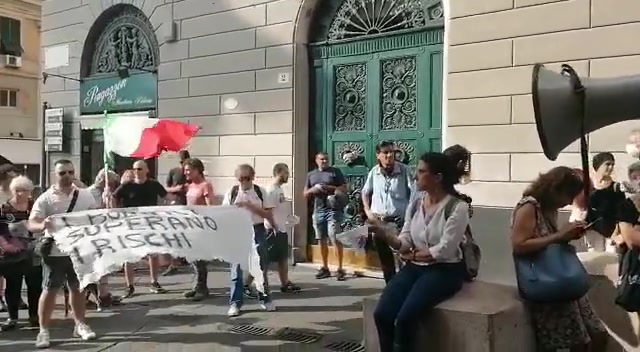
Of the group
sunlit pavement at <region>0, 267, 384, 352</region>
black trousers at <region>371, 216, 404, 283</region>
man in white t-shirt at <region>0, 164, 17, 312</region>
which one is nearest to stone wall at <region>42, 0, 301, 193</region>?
sunlit pavement at <region>0, 267, 384, 352</region>

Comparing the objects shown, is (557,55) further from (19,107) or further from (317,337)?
(19,107)

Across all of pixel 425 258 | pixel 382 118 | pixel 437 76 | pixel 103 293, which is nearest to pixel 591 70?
pixel 437 76

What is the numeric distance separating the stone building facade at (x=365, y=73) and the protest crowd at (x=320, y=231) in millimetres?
1278

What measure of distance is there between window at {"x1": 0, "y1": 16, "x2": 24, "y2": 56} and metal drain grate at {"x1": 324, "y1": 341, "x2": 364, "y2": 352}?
31717 millimetres

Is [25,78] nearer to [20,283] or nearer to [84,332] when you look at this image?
[20,283]

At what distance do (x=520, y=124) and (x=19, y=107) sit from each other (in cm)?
3193

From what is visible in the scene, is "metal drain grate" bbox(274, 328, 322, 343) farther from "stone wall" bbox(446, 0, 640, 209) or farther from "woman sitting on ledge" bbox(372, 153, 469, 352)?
"stone wall" bbox(446, 0, 640, 209)

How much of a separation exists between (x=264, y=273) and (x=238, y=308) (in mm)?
620

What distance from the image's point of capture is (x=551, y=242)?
4133mm

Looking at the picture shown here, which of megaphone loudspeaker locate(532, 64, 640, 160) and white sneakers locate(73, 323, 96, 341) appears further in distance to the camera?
white sneakers locate(73, 323, 96, 341)

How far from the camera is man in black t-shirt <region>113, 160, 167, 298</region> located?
908cm

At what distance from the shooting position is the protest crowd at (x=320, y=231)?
4324 mm

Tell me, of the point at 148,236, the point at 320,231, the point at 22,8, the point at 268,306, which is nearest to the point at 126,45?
the point at 320,231

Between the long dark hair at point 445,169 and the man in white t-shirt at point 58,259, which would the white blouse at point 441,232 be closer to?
the long dark hair at point 445,169
